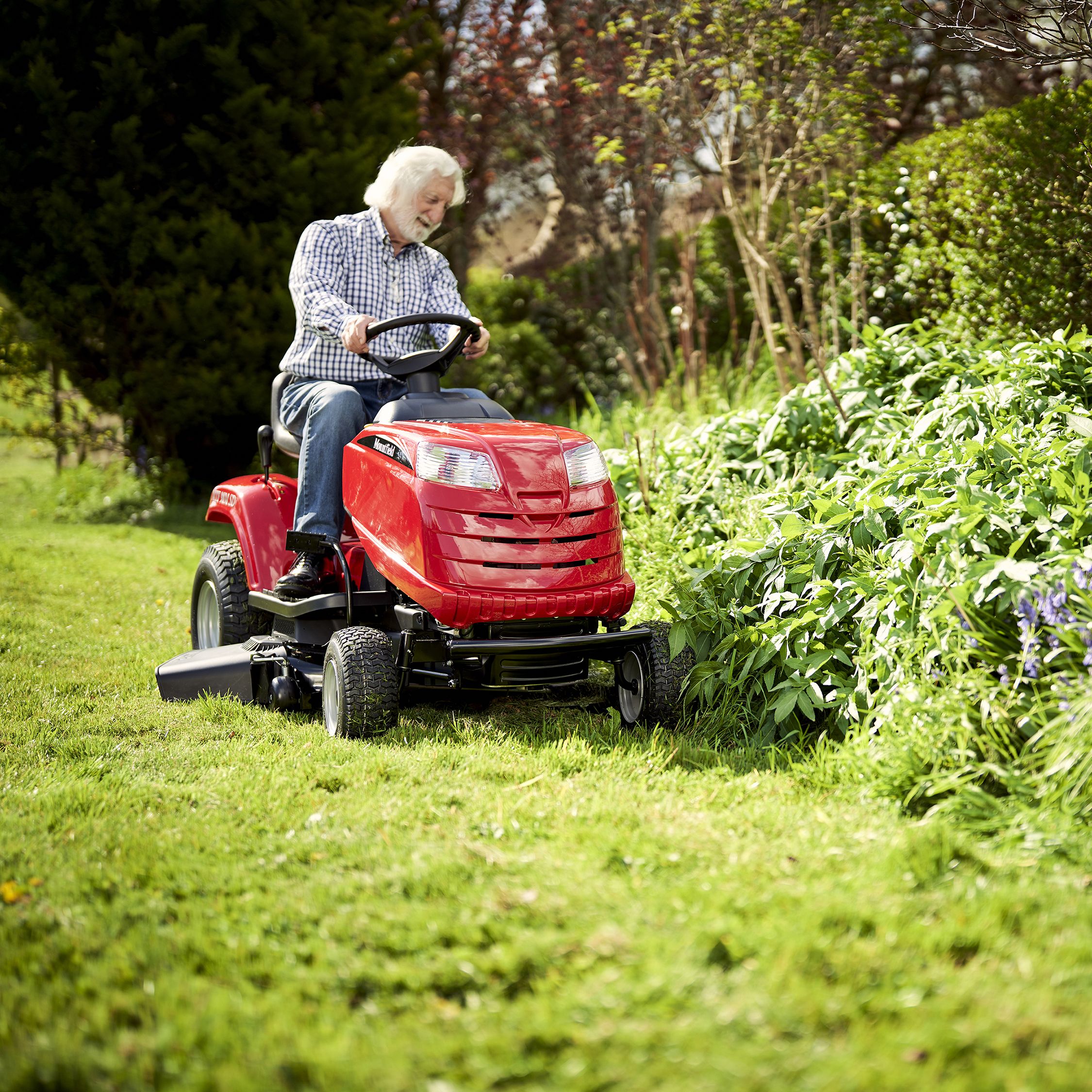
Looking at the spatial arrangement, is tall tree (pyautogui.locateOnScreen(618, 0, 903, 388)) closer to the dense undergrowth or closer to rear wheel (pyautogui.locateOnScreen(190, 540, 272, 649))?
the dense undergrowth

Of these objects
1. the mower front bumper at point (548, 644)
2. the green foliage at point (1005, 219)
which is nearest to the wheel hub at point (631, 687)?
the mower front bumper at point (548, 644)

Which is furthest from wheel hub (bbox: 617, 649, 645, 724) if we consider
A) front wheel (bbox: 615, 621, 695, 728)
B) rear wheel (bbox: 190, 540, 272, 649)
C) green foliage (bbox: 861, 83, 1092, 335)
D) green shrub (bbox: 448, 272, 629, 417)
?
green shrub (bbox: 448, 272, 629, 417)

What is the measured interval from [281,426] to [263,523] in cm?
39

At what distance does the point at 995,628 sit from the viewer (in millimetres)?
2910

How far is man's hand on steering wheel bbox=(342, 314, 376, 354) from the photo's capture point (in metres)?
3.75

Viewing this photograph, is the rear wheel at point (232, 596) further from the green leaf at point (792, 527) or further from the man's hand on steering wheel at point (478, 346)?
the green leaf at point (792, 527)

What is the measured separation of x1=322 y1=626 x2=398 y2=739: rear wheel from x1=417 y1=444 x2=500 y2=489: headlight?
538 mm

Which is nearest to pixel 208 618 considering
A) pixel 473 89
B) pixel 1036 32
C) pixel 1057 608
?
pixel 1057 608

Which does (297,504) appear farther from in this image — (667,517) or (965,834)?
(965,834)

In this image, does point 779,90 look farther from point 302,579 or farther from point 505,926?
point 505,926

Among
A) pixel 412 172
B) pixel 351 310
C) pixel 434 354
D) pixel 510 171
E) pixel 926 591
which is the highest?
pixel 510 171

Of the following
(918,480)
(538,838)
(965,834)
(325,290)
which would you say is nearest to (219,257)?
(325,290)

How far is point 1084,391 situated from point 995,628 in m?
1.54

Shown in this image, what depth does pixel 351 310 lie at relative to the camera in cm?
403
